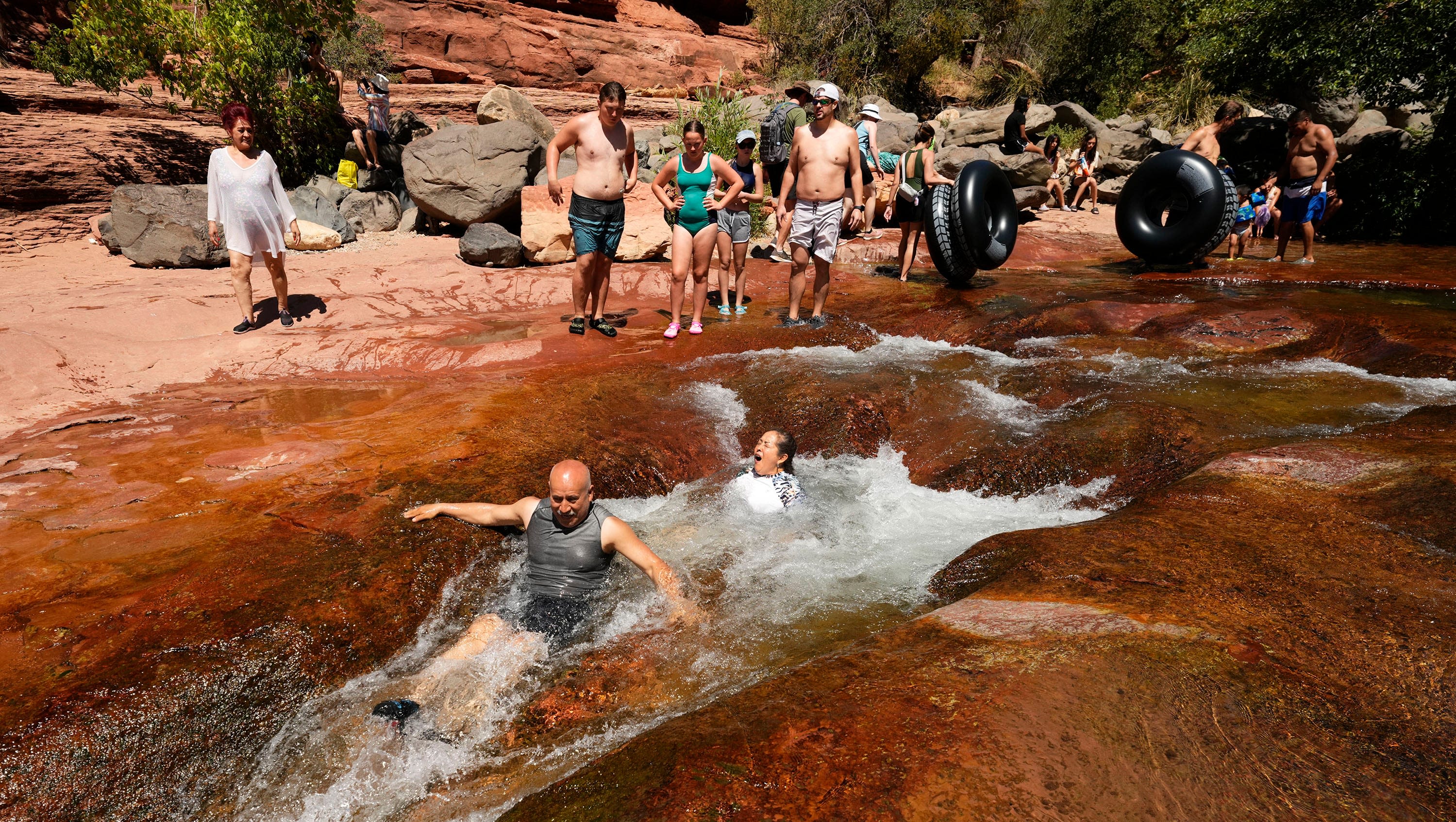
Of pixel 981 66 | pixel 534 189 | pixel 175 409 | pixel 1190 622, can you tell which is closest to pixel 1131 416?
pixel 1190 622

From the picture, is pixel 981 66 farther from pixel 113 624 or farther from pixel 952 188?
pixel 113 624

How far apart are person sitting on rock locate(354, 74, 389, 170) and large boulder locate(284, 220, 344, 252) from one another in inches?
95.2

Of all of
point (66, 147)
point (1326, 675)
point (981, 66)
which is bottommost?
point (1326, 675)

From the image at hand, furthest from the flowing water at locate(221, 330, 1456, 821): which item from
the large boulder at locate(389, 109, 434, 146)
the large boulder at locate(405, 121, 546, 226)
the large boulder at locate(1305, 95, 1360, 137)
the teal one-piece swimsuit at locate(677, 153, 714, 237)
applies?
the large boulder at locate(1305, 95, 1360, 137)

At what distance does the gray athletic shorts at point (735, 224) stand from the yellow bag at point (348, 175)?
6428 mm

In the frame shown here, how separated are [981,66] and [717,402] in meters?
21.3

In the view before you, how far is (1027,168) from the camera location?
524 inches

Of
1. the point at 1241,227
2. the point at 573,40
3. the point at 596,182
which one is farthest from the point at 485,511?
the point at 573,40

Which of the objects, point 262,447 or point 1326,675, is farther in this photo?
point 262,447

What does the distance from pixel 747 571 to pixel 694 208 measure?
12.0ft

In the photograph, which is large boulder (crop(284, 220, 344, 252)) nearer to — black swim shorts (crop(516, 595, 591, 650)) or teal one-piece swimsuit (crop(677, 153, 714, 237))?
teal one-piece swimsuit (crop(677, 153, 714, 237))

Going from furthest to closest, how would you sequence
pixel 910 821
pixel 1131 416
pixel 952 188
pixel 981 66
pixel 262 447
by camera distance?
pixel 981 66, pixel 952 188, pixel 1131 416, pixel 262 447, pixel 910 821

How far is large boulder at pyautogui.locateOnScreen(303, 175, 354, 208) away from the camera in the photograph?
10.4m

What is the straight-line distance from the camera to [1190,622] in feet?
8.34
